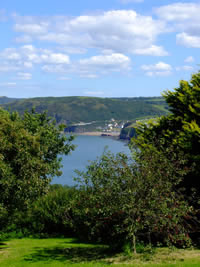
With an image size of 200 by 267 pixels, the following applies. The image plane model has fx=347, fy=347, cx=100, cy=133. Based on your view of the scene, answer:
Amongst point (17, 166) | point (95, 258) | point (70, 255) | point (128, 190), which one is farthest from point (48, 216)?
point (128, 190)

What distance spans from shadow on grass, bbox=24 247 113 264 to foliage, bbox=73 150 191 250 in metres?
2.04

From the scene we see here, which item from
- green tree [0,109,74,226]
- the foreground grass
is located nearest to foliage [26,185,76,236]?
green tree [0,109,74,226]

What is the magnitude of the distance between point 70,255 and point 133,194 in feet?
19.4

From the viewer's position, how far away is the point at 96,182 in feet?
56.0

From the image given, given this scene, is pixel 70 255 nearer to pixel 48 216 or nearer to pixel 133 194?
pixel 133 194

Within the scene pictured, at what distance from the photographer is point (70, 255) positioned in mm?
18844

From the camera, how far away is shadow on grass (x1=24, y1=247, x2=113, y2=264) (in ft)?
57.9

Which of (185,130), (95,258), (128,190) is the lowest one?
Answer: (95,258)

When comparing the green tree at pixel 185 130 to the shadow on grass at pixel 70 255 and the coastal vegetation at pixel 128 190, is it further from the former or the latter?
the shadow on grass at pixel 70 255

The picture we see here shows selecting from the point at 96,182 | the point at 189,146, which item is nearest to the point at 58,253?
the point at 96,182

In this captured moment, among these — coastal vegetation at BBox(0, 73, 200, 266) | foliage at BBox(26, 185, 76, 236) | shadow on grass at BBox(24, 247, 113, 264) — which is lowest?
foliage at BBox(26, 185, 76, 236)

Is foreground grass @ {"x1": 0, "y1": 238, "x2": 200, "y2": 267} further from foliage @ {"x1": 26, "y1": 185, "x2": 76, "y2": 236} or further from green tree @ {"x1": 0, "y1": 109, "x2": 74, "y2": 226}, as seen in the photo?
foliage @ {"x1": 26, "y1": 185, "x2": 76, "y2": 236}

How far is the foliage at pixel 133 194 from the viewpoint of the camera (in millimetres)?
15422

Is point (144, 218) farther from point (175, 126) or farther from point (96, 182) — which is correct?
point (175, 126)
